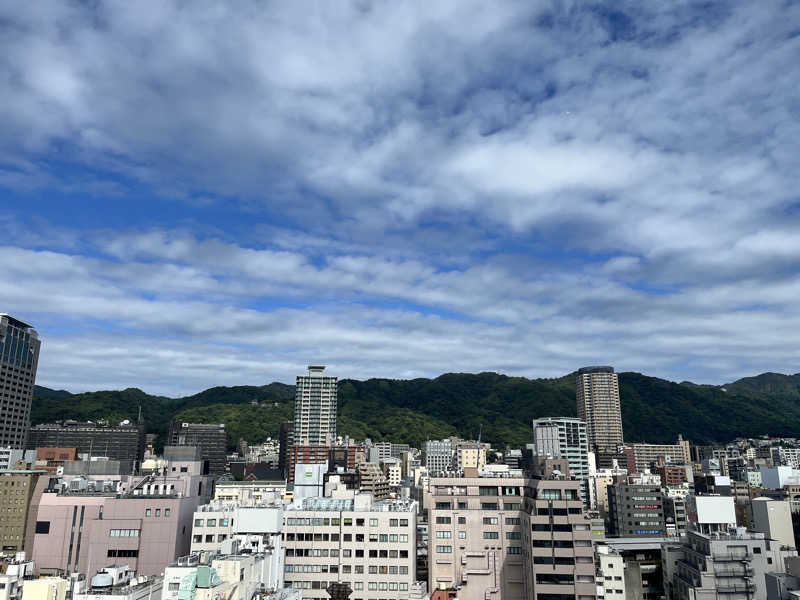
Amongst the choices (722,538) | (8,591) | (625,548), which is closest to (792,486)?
(625,548)

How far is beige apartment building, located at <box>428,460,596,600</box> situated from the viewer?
83.6 metres

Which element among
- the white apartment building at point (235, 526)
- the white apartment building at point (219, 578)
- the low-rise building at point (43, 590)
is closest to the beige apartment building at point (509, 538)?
the white apartment building at point (235, 526)

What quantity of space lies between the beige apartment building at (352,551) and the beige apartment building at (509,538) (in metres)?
4.93

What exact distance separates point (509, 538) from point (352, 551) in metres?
26.0

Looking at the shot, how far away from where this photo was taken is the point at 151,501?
A: 9769 cm

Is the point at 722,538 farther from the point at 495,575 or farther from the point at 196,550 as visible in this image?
the point at 196,550

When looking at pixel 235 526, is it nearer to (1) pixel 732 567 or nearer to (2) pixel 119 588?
(2) pixel 119 588

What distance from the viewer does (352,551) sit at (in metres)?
94.8

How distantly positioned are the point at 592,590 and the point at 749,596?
82.9ft

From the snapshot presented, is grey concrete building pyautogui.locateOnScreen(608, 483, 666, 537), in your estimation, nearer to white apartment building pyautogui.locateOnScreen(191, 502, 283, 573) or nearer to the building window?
white apartment building pyautogui.locateOnScreen(191, 502, 283, 573)

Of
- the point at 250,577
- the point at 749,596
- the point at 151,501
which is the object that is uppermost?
the point at 151,501

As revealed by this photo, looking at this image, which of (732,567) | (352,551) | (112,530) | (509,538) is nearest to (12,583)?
(112,530)

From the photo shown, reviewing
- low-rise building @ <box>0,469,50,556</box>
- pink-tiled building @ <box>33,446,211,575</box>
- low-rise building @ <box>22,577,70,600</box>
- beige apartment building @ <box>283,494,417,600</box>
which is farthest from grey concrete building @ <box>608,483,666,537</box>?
low-rise building @ <box>0,469,50,556</box>

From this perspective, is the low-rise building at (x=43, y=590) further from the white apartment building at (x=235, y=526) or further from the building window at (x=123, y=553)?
the building window at (x=123, y=553)
